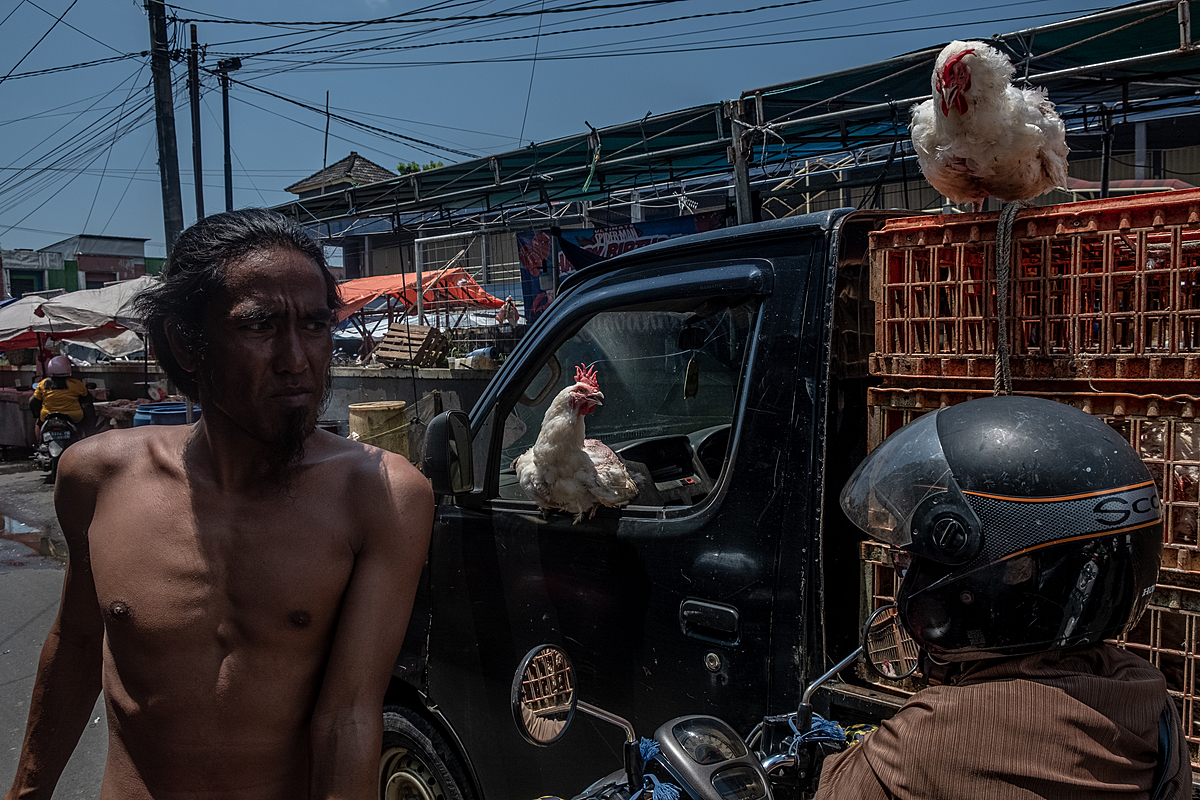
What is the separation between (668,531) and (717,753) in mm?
788

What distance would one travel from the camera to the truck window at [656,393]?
8.48 ft

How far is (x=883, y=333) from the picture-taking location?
1.92 metres

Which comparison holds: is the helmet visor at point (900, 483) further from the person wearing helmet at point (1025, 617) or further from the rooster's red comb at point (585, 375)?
the rooster's red comb at point (585, 375)

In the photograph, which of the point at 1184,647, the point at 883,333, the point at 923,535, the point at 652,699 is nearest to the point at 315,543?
the point at 652,699

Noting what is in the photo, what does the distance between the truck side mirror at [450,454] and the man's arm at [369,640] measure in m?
0.79

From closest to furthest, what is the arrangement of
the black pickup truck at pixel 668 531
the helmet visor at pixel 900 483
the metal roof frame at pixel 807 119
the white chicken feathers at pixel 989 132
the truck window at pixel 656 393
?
the helmet visor at pixel 900 483 → the black pickup truck at pixel 668 531 → the white chicken feathers at pixel 989 132 → the truck window at pixel 656 393 → the metal roof frame at pixel 807 119

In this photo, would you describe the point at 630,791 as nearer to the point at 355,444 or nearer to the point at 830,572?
the point at 830,572

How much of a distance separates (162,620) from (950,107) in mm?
2504

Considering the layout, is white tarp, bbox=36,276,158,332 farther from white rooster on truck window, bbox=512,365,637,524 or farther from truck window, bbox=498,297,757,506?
white rooster on truck window, bbox=512,365,637,524

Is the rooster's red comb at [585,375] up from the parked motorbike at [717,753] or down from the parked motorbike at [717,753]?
up

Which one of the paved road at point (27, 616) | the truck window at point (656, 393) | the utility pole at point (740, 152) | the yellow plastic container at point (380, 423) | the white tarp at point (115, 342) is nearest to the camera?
the truck window at point (656, 393)

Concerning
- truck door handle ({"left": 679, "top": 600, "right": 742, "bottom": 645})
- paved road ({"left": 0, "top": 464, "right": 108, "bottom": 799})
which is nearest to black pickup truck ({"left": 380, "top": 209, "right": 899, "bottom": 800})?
truck door handle ({"left": 679, "top": 600, "right": 742, "bottom": 645})

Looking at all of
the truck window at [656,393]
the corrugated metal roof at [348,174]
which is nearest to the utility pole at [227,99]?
the corrugated metal roof at [348,174]

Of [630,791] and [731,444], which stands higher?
[731,444]
